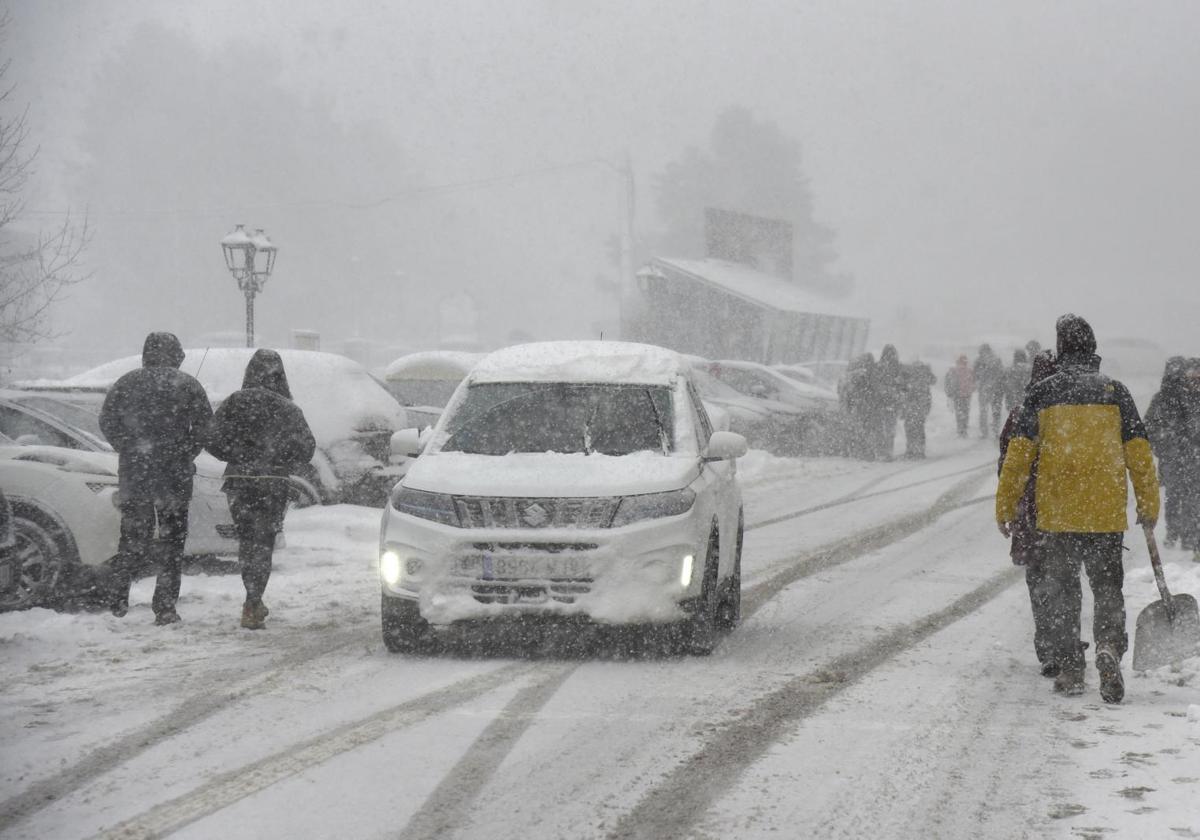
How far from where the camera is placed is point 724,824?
4656 millimetres

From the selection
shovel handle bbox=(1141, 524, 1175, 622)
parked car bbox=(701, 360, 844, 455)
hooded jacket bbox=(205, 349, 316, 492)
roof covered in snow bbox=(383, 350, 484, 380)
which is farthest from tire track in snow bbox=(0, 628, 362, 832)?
parked car bbox=(701, 360, 844, 455)

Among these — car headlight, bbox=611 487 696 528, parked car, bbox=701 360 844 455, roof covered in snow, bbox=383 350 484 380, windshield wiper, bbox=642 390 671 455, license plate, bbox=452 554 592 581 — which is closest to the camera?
license plate, bbox=452 554 592 581

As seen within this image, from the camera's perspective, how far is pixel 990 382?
97.2 feet

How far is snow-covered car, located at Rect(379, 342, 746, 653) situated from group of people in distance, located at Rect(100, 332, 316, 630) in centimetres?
108

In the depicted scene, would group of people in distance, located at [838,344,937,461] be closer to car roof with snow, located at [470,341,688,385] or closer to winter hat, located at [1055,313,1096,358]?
car roof with snow, located at [470,341,688,385]

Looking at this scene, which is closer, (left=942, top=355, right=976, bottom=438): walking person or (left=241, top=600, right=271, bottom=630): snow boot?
(left=241, top=600, right=271, bottom=630): snow boot

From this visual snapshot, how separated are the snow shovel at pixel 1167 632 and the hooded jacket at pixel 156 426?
217 inches

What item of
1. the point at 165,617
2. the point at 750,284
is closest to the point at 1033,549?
the point at 165,617

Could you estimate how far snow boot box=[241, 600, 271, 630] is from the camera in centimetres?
862

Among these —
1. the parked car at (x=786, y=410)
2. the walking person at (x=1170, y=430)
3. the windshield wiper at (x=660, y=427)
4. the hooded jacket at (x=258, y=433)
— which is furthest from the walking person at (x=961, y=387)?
the hooded jacket at (x=258, y=433)

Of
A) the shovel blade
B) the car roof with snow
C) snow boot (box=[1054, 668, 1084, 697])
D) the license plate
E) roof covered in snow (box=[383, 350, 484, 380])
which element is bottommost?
snow boot (box=[1054, 668, 1084, 697])

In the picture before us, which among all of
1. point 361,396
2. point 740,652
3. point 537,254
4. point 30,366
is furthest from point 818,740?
point 537,254

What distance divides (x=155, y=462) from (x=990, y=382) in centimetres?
2342

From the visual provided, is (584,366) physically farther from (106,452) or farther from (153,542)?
(106,452)
